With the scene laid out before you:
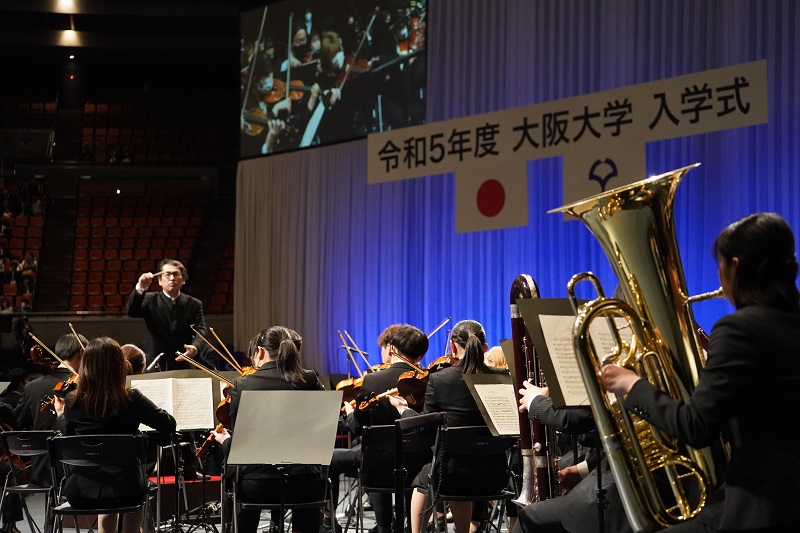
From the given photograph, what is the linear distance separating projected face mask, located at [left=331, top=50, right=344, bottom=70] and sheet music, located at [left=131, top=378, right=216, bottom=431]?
617 centimetres

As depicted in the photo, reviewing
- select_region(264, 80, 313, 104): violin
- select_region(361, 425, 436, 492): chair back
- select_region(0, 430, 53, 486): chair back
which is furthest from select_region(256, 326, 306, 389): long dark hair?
select_region(264, 80, 313, 104): violin

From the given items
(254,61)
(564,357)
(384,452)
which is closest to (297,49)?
(254,61)

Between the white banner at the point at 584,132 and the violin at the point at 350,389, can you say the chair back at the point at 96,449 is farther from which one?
the white banner at the point at 584,132

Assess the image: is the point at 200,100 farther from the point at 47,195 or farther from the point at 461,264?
the point at 461,264

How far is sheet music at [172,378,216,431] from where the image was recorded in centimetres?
503

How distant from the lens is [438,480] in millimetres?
4691

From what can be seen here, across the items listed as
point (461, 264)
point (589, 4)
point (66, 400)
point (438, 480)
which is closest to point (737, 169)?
point (589, 4)

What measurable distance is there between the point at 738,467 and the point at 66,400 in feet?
11.1

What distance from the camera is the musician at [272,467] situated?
4535 mm

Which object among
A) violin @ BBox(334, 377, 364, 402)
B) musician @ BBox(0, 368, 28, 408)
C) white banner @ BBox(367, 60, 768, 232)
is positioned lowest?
musician @ BBox(0, 368, 28, 408)

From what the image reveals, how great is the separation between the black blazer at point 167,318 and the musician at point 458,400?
265 cm

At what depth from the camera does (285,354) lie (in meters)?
4.77

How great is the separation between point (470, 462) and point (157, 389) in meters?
1.69

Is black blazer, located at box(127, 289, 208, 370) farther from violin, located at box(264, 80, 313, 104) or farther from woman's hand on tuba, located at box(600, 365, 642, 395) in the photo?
woman's hand on tuba, located at box(600, 365, 642, 395)
